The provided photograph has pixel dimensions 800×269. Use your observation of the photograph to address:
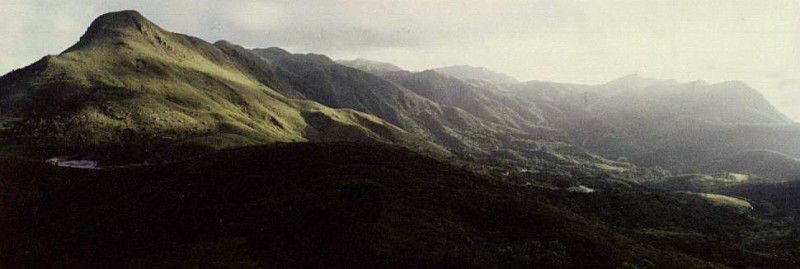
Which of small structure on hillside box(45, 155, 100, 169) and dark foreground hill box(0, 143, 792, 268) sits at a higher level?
dark foreground hill box(0, 143, 792, 268)

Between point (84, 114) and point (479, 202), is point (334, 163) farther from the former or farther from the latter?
point (84, 114)

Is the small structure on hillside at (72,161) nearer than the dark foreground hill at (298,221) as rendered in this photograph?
No

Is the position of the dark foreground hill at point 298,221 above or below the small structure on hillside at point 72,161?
above

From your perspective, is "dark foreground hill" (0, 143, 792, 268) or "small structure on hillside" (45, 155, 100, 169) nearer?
"dark foreground hill" (0, 143, 792, 268)

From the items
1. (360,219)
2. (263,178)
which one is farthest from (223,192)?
(360,219)

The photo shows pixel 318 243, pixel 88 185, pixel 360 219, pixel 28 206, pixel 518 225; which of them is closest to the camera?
pixel 318 243

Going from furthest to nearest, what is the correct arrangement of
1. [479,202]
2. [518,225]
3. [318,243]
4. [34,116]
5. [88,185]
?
[34,116], [88,185], [479,202], [518,225], [318,243]

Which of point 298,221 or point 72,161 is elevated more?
point 298,221

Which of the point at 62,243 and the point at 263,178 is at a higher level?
the point at 263,178
